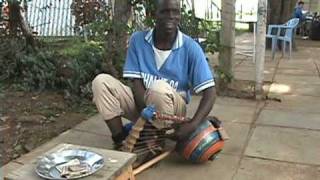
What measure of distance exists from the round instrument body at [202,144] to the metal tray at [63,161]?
0.93 meters

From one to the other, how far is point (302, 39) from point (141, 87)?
41.5 ft

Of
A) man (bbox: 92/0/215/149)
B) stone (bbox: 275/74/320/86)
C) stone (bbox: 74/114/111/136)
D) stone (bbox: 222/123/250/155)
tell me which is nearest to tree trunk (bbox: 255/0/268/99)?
stone (bbox: 275/74/320/86)

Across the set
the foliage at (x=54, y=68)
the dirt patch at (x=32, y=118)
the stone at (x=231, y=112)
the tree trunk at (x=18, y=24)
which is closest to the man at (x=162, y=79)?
the dirt patch at (x=32, y=118)

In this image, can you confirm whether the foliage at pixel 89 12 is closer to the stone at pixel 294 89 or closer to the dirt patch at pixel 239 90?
the dirt patch at pixel 239 90

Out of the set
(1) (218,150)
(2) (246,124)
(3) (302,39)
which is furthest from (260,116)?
(3) (302,39)

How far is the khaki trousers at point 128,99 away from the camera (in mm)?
3193

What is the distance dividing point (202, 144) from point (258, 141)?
3.04 ft

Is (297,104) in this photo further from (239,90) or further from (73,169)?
(73,169)

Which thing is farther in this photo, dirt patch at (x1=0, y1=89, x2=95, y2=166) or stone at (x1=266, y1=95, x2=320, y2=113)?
stone at (x1=266, y1=95, x2=320, y2=113)

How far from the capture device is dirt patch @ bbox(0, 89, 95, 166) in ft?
13.1

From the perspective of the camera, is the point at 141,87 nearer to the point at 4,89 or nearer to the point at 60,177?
the point at 60,177

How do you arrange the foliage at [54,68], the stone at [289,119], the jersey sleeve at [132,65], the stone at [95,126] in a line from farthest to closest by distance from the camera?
the foliage at [54,68] → the stone at [289,119] → the stone at [95,126] → the jersey sleeve at [132,65]

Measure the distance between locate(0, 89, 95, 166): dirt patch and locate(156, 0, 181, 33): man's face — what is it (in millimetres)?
1616

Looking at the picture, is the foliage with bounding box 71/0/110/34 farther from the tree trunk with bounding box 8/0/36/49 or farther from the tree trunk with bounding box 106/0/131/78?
the tree trunk with bounding box 8/0/36/49
